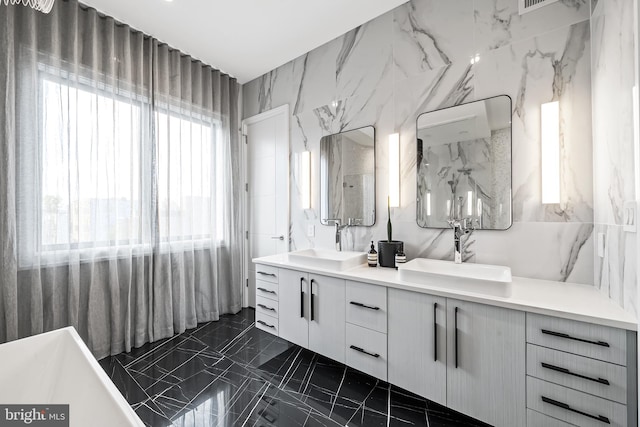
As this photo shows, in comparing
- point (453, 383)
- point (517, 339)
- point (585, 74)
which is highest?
point (585, 74)

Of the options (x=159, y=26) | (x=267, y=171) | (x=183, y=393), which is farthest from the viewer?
(x=267, y=171)

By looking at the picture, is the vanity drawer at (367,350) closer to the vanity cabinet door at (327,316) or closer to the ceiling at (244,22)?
the vanity cabinet door at (327,316)

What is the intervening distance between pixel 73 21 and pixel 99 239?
176 cm

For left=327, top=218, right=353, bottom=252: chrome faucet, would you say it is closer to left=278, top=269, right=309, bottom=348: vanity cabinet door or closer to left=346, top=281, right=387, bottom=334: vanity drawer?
left=278, top=269, right=309, bottom=348: vanity cabinet door

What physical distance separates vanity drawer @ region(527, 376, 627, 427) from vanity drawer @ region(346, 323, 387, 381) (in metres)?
0.77

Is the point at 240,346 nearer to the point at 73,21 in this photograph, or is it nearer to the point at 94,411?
the point at 94,411

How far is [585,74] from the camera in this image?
164 centimetres

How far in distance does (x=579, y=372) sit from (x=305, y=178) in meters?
2.45

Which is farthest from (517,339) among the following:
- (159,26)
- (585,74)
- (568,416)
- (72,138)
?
(159,26)

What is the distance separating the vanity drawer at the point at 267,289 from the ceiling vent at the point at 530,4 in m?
2.66

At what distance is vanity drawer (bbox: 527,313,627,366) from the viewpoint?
1.17m

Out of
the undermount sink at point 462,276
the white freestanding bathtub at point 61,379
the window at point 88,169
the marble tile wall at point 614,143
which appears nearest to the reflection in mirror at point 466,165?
the undermount sink at point 462,276

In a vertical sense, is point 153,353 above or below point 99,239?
below

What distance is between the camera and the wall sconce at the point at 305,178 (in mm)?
2979
